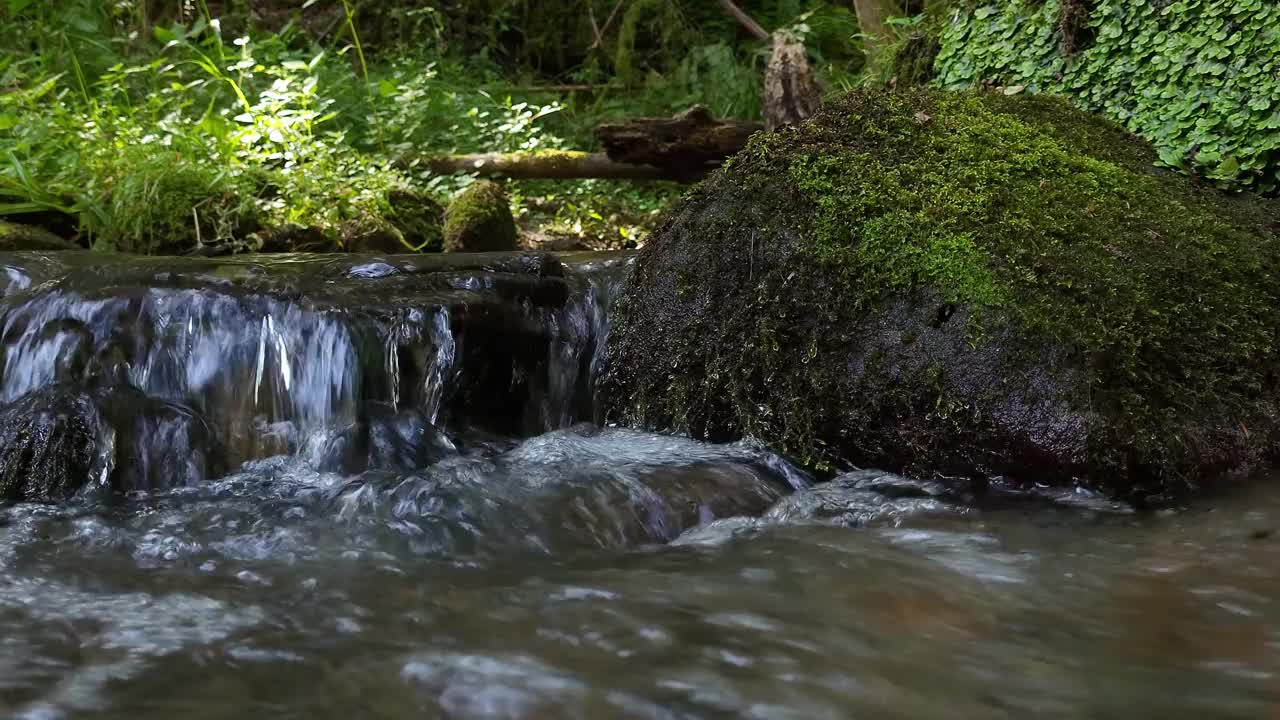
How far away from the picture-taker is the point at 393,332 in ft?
12.3

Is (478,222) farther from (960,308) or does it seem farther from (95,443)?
(960,308)

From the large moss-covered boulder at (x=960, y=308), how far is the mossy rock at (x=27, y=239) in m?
3.40

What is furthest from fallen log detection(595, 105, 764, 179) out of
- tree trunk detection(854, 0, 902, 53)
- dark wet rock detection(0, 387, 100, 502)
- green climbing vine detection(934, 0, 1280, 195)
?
dark wet rock detection(0, 387, 100, 502)

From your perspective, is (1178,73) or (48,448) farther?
(1178,73)

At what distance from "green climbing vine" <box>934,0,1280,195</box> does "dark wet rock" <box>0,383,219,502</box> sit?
3.79 m

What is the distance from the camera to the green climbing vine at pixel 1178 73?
12.9 ft

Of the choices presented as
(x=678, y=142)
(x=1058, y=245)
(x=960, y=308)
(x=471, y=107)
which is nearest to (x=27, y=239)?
(x=678, y=142)

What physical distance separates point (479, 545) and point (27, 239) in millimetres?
3965

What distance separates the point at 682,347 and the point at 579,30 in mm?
9077

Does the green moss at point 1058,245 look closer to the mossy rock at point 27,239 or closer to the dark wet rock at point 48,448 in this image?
the dark wet rock at point 48,448

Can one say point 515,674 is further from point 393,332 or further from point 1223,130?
point 1223,130

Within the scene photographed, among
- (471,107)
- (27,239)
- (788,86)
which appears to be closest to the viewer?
(27,239)

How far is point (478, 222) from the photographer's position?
233 inches

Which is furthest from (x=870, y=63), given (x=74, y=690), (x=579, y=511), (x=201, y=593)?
(x=74, y=690)
